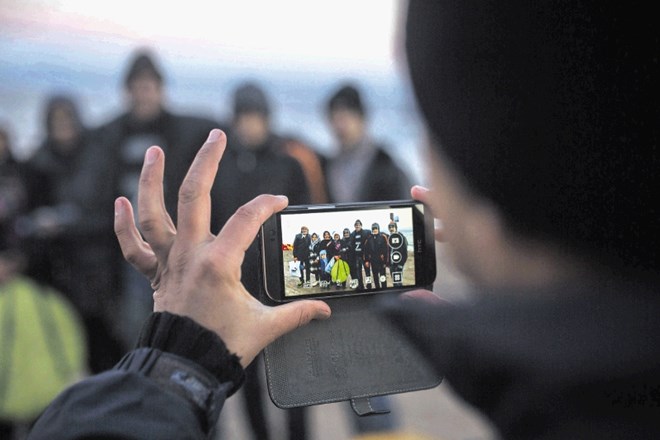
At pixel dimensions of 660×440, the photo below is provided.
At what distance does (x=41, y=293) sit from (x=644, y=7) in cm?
260

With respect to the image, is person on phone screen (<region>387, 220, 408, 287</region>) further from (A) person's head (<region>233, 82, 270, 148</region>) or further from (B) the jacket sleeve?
(A) person's head (<region>233, 82, 270, 148</region>)

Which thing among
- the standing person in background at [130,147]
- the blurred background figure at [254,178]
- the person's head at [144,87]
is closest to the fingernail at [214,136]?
the blurred background figure at [254,178]

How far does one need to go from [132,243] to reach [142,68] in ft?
6.81

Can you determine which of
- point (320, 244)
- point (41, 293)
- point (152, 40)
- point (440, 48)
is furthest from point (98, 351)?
point (440, 48)

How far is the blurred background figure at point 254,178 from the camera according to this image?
1.03m

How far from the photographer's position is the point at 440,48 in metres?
0.53

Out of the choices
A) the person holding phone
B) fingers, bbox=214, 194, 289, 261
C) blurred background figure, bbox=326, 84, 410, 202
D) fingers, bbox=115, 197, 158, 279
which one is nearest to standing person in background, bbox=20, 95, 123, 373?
blurred background figure, bbox=326, 84, 410, 202

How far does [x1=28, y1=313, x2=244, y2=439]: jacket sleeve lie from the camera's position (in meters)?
0.59

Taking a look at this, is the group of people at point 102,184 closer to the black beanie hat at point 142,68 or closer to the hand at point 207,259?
the black beanie hat at point 142,68

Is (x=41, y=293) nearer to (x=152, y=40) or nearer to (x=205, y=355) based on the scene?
(x=152, y=40)

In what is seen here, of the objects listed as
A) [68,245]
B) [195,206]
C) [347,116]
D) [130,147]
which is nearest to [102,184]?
[130,147]

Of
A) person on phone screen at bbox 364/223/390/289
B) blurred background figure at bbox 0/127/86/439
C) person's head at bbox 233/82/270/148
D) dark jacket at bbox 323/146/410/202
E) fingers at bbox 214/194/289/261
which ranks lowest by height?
blurred background figure at bbox 0/127/86/439

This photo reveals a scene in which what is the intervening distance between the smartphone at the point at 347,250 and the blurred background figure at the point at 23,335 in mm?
2093

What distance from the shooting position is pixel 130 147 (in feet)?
8.03
